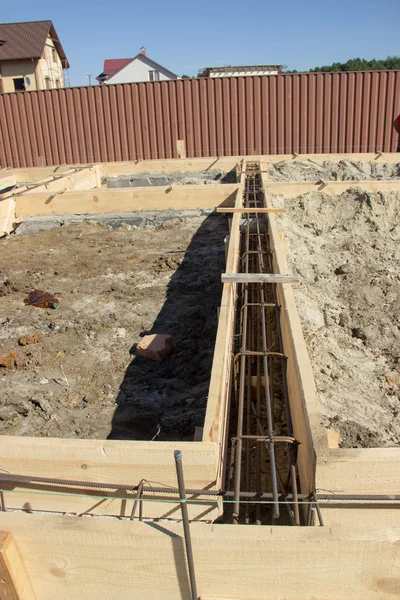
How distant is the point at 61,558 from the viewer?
2.16 m

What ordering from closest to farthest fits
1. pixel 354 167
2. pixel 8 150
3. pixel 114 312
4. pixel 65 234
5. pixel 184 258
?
1. pixel 114 312
2. pixel 184 258
3. pixel 65 234
4. pixel 354 167
5. pixel 8 150

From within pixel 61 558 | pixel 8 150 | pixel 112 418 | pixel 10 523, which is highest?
pixel 8 150

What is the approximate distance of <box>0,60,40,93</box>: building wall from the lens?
36.4 m

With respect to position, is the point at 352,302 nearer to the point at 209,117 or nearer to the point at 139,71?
the point at 209,117

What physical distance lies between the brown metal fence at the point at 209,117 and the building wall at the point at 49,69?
2094 centimetres

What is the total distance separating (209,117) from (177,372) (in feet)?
49.5

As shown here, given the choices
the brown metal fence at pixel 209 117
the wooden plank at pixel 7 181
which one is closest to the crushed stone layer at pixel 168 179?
the wooden plank at pixel 7 181

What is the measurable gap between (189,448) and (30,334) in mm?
3538

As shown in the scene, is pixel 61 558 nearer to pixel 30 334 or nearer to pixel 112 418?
pixel 112 418

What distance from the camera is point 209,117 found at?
18109 millimetres

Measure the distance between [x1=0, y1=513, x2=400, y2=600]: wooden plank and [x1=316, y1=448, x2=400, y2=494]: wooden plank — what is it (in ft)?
1.17

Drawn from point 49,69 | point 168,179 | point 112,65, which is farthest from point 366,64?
point 168,179

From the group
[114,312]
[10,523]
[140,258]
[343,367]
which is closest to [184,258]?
[140,258]

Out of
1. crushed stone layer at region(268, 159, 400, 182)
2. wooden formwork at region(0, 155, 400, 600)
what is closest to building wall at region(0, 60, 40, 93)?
crushed stone layer at region(268, 159, 400, 182)
